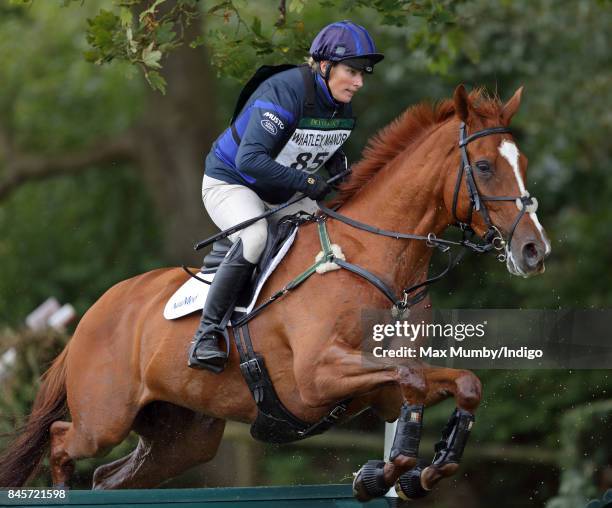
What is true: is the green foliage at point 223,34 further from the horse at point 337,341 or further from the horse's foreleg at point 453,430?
the horse's foreleg at point 453,430

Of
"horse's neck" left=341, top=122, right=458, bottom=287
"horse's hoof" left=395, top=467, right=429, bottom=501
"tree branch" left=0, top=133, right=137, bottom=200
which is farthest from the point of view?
"tree branch" left=0, top=133, right=137, bottom=200

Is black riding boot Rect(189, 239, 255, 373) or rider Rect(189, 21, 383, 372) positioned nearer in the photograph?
rider Rect(189, 21, 383, 372)

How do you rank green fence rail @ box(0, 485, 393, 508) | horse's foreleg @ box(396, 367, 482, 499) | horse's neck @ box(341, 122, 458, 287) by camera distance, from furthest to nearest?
green fence rail @ box(0, 485, 393, 508) < horse's neck @ box(341, 122, 458, 287) < horse's foreleg @ box(396, 367, 482, 499)

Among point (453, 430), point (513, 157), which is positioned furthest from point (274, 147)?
point (453, 430)

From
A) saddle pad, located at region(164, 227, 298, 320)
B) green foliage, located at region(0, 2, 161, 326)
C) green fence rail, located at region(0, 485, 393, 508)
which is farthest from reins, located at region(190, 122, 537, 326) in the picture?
green foliage, located at region(0, 2, 161, 326)

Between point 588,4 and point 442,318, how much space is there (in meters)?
7.56

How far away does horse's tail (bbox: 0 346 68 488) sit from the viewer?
22.3 ft

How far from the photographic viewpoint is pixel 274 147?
566 centimetres

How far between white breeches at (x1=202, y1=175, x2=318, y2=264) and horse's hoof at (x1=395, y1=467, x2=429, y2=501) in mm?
1342

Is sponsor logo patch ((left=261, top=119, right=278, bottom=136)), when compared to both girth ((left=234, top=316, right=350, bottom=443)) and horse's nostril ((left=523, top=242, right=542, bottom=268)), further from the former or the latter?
horse's nostril ((left=523, top=242, right=542, bottom=268))

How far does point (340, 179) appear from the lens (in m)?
6.00

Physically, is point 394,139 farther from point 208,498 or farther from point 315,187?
point 208,498

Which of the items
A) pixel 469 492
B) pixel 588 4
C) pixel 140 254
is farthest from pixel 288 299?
pixel 140 254

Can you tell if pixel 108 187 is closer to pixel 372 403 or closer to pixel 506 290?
pixel 506 290
